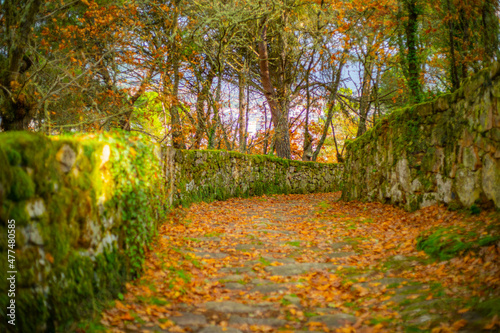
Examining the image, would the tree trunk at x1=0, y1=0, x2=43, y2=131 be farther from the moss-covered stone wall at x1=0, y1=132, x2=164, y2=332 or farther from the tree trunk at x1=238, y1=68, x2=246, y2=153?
the tree trunk at x1=238, y1=68, x2=246, y2=153

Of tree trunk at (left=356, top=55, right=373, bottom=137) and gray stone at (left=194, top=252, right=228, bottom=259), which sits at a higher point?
tree trunk at (left=356, top=55, right=373, bottom=137)

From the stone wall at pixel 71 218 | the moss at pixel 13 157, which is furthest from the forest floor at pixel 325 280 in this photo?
the moss at pixel 13 157

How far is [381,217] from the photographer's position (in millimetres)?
7504

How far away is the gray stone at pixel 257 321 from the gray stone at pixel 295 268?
127 centimetres

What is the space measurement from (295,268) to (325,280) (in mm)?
509

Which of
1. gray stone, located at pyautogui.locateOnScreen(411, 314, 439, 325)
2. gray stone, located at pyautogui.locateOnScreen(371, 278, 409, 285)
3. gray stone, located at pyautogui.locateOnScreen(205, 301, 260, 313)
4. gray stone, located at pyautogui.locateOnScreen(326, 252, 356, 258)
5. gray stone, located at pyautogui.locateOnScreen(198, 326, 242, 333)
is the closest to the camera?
gray stone, located at pyautogui.locateOnScreen(411, 314, 439, 325)

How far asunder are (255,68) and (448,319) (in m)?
15.7

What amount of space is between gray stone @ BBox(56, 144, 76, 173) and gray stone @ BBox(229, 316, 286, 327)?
206 centimetres

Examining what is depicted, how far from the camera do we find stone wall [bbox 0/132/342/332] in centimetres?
263

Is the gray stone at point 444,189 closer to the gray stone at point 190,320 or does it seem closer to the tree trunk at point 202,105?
the gray stone at point 190,320

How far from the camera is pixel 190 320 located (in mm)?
3410

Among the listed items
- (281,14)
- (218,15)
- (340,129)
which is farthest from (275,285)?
(340,129)

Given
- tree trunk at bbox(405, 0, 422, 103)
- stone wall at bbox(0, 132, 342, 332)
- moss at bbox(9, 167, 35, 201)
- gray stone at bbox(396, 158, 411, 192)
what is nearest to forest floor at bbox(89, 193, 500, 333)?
stone wall at bbox(0, 132, 342, 332)

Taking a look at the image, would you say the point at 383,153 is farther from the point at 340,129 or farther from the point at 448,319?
the point at 340,129
